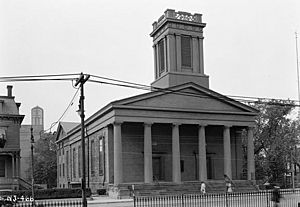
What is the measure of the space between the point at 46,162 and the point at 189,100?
4940 centimetres

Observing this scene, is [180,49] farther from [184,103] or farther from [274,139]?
[274,139]

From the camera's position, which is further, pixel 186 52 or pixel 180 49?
pixel 186 52

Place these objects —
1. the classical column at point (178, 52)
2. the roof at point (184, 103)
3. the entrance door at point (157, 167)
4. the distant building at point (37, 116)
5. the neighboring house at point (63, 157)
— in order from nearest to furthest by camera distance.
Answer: the roof at point (184, 103), the entrance door at point (157, 167), the classical column at point (178, 52), the neighboring house at point (63, 157), the distant building at point (37, 116)

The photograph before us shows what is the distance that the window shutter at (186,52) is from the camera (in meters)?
59.9

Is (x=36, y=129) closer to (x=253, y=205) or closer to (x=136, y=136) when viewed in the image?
(x=136, y=136)

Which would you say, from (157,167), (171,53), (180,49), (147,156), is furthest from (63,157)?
(147,156)

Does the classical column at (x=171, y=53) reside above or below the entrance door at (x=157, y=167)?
above

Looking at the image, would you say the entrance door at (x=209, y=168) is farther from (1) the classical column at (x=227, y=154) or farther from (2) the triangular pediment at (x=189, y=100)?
(2) the triangular pediment at (x=189, y=100)

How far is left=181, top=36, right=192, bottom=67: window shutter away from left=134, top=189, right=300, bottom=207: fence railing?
Answer: 28532mm

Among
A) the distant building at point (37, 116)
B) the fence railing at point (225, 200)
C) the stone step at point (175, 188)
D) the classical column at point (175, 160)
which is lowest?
the stone step at point (175, 188)

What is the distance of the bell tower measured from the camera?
192 ft

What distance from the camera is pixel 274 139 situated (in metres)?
67.9

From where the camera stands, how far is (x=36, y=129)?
133375 mm

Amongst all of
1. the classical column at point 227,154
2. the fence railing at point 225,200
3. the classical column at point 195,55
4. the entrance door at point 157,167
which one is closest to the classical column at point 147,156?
the entrance door at point 157,167
